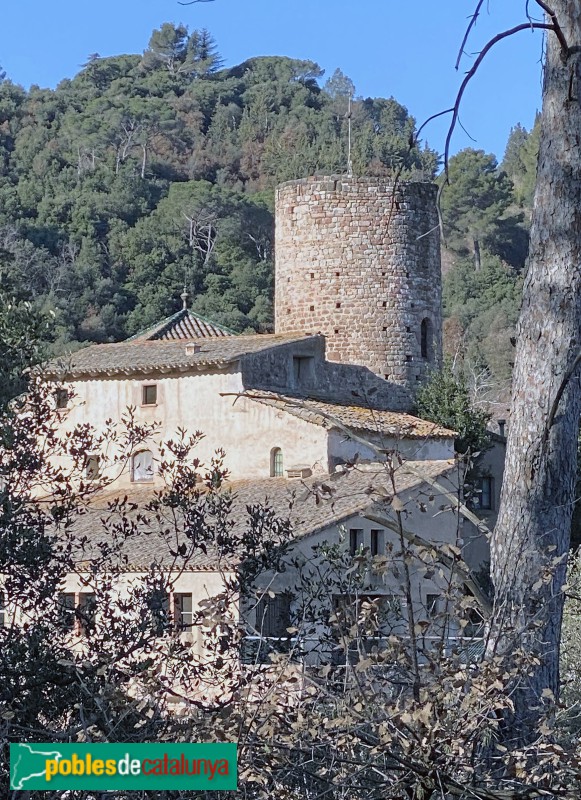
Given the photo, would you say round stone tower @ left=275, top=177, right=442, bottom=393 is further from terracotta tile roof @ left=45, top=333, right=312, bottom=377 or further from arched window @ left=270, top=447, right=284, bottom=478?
arched window @ left=270, top=447, right=284, bottom=478

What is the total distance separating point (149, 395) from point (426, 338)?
609cm

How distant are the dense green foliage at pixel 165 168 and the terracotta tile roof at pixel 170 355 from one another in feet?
35.1

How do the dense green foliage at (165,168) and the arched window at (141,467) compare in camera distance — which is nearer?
the arched window at (141,467)

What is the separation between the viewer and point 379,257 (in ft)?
95.6

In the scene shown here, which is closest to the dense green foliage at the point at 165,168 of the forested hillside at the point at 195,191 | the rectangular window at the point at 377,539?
the forested hillside at the point at 195,191

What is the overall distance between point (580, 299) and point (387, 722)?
5.92 ft

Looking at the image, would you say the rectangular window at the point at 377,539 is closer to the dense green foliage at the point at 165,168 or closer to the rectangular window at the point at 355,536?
the rectangular window at the point at 355,536

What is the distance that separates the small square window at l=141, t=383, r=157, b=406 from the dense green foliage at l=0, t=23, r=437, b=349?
40.5 ft

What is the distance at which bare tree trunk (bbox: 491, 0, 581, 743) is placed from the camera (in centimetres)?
566

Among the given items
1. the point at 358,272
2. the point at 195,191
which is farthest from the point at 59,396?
the point at 195,191

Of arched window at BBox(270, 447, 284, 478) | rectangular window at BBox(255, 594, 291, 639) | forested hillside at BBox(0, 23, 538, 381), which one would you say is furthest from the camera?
forested hillside at BBox(0, 23, 538, 381)

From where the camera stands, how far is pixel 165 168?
72.4 meters

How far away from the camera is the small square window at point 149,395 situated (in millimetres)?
26938

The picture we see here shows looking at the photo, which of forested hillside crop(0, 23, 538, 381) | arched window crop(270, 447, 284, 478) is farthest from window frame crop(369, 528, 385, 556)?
forested hillside crop(0, 23, 538, 381)
